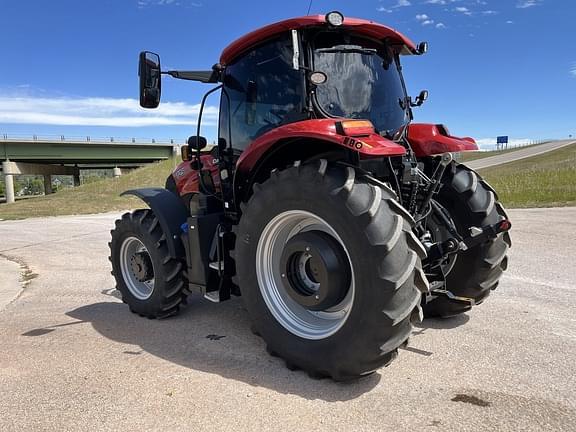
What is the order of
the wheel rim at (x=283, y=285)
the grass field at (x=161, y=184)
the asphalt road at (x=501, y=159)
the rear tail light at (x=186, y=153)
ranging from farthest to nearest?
the asphalt road at (x=501, y=159)
the grass field at (x=161, y=184)
the rear tail light at (x=186, y=153)
the wheel rim at (x=283, y=285)

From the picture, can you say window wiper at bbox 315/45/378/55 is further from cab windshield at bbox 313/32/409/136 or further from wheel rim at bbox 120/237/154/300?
wheel rim at bbox 120/237/154/300

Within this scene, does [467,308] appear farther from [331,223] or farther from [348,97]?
[348,97]

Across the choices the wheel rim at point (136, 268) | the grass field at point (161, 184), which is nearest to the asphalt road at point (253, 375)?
the wheel rim at point (136, 268)

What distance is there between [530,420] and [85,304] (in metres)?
4.73

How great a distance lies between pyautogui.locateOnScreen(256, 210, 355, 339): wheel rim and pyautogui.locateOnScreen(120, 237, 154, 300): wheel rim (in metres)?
1.64

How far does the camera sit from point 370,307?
9.43 ft

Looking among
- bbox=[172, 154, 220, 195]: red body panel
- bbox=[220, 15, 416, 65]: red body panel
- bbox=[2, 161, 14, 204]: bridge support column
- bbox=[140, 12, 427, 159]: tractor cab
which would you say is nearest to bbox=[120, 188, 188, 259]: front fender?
bbox=[172, 154, 220, 195]: red body panel

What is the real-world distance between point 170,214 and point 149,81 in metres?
1.27

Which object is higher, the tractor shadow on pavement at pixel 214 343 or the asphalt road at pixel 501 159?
Result: the asphalt road at pixel 501 159

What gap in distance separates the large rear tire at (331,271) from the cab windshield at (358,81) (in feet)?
2.43

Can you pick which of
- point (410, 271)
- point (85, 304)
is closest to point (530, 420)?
point (410, 271)

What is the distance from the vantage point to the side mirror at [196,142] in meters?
4.65

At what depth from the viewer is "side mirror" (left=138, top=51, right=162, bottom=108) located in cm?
414

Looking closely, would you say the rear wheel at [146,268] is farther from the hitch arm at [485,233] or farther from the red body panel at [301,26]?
the hitch arm at [485,233]
